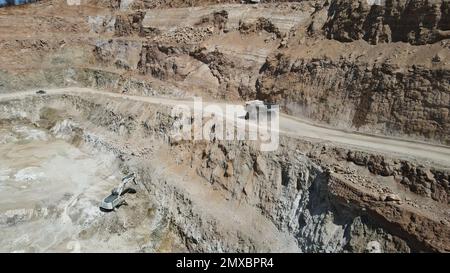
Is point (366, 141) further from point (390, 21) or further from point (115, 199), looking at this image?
point (115, 199)

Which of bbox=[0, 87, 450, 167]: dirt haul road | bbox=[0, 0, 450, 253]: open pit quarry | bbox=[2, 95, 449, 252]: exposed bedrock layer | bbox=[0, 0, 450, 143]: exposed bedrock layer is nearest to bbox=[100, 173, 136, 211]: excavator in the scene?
bbox=[0, 0, 450, 253]: open pit quarry

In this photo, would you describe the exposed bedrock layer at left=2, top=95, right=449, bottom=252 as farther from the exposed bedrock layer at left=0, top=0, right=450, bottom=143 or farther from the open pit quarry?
the exposed bedrock layer at left=0, top=0, right=450, bottom=143

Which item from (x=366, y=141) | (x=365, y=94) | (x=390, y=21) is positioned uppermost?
(x=390, y=21)

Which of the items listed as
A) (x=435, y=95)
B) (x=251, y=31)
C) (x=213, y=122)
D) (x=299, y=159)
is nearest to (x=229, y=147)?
(x=213, y=122)

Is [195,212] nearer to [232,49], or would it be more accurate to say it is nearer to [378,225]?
[378,225]

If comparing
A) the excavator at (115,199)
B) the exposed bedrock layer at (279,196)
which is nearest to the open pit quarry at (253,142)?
the exposed bedrock layer at (279,196)

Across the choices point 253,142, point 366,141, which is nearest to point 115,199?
point 253,142
